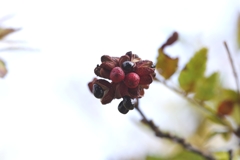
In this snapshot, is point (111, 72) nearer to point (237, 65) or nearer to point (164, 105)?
point (237, 65)

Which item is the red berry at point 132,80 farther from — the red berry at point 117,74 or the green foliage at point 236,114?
the green foliage at point 236,114

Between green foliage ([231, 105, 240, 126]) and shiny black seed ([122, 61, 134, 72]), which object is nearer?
shiny black seed ([122, 61, 134, 72])

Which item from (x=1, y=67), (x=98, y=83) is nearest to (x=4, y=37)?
(x=1, y=67)

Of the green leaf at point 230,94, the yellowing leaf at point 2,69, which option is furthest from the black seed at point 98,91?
the green leaf at point 230,94

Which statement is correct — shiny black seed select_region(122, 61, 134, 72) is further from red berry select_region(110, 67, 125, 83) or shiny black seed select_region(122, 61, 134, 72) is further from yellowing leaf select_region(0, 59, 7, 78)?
yellowing leaf select_region(0, 59, 7, 78)

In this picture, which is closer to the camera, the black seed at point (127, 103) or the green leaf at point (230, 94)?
the black seed at point (127, 103)

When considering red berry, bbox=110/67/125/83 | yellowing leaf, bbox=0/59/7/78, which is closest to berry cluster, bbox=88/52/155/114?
red berry, bbox=110/67/125/83

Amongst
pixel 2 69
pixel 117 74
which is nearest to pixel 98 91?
pixel 117 74

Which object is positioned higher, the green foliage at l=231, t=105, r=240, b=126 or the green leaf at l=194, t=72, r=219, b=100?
the green leaf at l=194, t=72, r=219, b=100

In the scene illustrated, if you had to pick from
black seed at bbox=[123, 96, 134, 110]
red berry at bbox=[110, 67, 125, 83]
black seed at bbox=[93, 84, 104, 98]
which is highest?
red berry at bbox=[110, 67, 125, 83]
